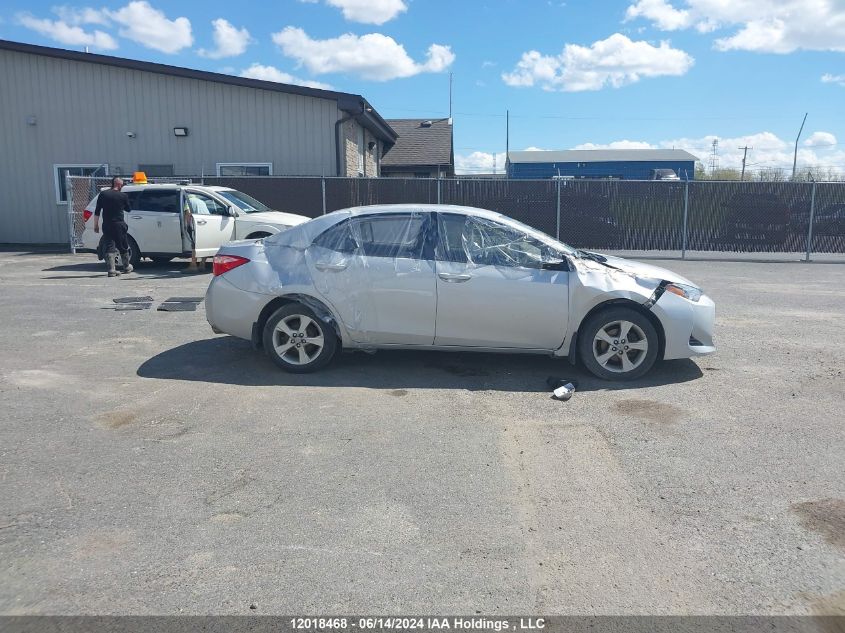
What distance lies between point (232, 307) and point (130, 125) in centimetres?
1580

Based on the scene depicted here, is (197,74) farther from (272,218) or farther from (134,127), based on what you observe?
(272,218)

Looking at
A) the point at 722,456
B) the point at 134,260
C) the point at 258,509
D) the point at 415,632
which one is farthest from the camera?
the point at 134,260

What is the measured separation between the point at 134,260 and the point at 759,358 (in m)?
12.2

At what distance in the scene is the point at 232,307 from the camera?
21.4 feet

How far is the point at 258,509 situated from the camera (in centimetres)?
382

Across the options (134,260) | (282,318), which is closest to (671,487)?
(282,318)

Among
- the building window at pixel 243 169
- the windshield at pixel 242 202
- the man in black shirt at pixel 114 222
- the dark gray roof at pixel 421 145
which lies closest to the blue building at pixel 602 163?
the dark gray roof at pixel 421 145

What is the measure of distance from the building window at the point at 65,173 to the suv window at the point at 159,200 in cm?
686

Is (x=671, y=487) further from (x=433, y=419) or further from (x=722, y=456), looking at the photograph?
(x=433, y=419)

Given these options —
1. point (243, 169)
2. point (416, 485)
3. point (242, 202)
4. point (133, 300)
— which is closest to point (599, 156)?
point (243, 169)

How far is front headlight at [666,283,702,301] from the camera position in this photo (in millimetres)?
6227

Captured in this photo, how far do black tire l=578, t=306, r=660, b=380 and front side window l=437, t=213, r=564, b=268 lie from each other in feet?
2.27

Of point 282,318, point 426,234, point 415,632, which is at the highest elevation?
point 426,234

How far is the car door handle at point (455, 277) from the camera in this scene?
244 inches
